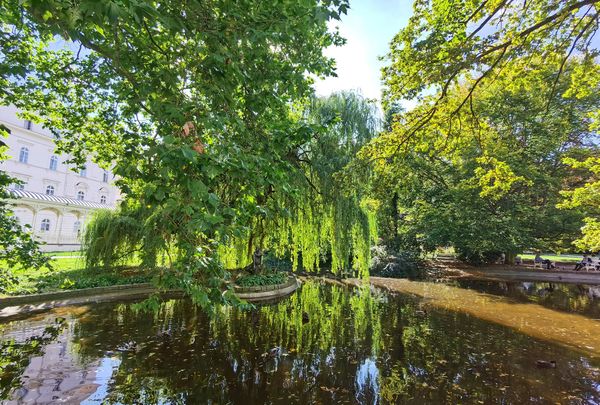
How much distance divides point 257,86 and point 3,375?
587 centimetres

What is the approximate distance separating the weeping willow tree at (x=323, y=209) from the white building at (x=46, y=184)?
19.7 m

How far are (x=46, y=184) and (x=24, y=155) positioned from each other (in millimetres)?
Result: 3121

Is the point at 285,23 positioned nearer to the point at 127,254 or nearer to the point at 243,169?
the point at 243,169

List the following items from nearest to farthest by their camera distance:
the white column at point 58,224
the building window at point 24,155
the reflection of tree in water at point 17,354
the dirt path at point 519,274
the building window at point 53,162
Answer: the reflection of tree in water at point 17,354
the dirt path at point 519,274
the white column at point 58,224
the building window at point 24,155
the building window at point 53,162

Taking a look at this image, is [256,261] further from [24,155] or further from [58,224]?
[24,155]

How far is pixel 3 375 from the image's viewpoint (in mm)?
4711

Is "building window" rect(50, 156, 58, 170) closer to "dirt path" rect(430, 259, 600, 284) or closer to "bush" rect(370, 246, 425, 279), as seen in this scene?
"bush" rect(370, 246, 425, 279)

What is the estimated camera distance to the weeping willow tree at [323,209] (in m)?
11.0

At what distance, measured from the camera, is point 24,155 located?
27.9 meters

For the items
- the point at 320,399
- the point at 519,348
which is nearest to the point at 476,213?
the point at 519,348

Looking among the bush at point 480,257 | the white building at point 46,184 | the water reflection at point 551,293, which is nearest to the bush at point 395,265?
the water reflection at point 551,293

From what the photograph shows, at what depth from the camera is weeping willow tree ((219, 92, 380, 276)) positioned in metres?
11.0

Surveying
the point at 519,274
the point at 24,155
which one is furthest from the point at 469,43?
the point at 24,155

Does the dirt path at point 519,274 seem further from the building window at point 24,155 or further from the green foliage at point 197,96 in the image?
the building window at point 24,155
